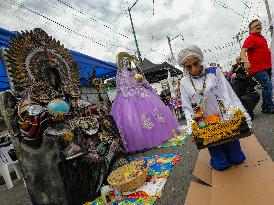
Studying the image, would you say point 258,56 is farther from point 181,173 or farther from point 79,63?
point 79,63

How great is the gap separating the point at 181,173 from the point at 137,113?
2628 millimetres

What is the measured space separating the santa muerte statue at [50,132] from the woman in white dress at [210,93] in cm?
158

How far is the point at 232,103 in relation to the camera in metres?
2.97

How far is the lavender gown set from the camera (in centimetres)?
580

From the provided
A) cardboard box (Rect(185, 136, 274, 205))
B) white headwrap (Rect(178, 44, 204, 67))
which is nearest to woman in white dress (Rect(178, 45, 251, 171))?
white headwrap (Rect(178, 44, 204, 67))

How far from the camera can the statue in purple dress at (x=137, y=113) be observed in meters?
5.81

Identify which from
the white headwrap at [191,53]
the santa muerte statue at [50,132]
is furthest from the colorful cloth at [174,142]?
the white headwrap at [191,53]

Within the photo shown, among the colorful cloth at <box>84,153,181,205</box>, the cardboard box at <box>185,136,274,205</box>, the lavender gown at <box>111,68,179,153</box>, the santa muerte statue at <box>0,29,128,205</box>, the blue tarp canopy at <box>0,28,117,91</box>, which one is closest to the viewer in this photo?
the cardboard box at <box>185,136,274,205</box>

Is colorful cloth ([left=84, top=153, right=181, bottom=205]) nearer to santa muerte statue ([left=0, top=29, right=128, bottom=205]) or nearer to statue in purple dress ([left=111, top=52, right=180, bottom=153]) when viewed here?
santa muerte statue ([left=0, top=29, right=128, bottom=205])

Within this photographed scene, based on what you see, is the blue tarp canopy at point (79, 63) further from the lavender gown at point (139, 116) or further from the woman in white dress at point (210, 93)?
the woman in white dress at point (210, 93)

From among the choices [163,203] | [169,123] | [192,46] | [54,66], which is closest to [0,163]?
[54,66]

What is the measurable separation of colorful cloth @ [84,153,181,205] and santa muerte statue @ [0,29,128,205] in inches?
16.5

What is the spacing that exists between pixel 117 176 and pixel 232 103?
178 cm

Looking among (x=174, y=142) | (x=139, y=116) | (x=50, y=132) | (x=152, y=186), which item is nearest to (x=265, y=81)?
(x=174, y=142)
